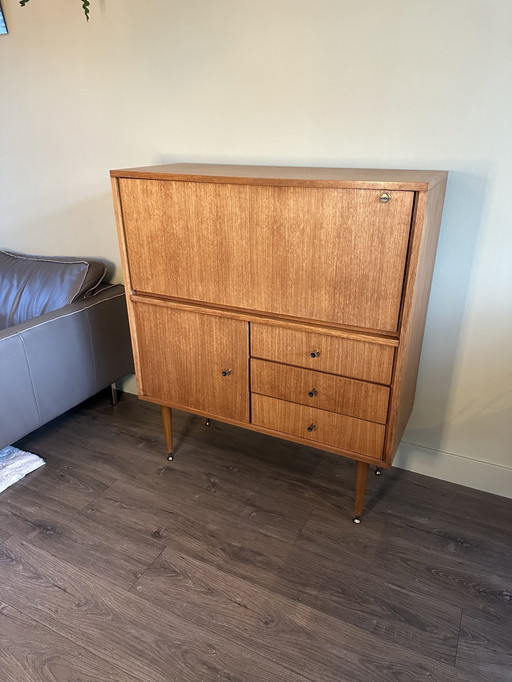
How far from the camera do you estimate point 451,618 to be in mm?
1349

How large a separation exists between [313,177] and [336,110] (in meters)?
0.41

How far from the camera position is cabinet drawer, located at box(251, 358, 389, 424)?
1.44 metres

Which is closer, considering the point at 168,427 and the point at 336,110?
the point at 336,110

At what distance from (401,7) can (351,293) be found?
856 millimetres

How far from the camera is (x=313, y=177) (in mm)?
1336

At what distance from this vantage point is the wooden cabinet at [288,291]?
1276 millimetres

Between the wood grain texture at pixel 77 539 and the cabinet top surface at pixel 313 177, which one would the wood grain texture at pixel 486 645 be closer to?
the wood grain texture at pixel 77 539

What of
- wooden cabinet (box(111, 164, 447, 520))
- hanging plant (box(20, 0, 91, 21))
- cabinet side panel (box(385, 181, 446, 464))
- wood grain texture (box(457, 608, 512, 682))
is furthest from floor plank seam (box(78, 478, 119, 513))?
hanging plant (box(20, 0, 91, 21))

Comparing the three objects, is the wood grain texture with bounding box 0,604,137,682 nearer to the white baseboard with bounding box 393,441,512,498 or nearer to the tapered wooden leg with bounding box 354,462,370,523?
the tapered wooden leg with bounding box 354,462,370,523

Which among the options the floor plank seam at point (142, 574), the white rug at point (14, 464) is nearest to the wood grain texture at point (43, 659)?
the floor plank seam at point (142, 574)

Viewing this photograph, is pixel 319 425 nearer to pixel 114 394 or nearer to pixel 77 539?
pixel 77 539

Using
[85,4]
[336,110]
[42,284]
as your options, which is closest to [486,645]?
[336,110]

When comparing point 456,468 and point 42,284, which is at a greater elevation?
point 42,284

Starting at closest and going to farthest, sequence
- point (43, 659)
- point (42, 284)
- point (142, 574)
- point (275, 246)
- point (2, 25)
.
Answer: point (43, 659) < point (275, 246) < point (142, 574) < point (2, 25) < point (42, 284)
